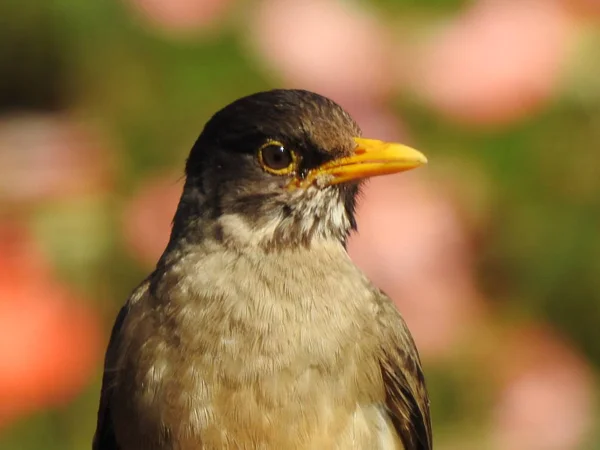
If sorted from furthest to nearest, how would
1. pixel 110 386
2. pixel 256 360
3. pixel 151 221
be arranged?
pixel 151 221 → pixel 110 386 → pixel 256 360

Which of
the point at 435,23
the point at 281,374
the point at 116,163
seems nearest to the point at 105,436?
the point at 281,374

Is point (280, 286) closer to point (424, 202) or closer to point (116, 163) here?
point (424, 202)

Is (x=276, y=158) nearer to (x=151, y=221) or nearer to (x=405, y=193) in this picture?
(x=151, y=221)

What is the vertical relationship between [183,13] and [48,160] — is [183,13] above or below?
above

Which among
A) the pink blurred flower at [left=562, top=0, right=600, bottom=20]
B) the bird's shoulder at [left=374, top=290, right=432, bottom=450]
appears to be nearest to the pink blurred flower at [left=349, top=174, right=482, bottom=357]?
the pink blurred flower at [left=562, top=0, right=600, bottom=20]

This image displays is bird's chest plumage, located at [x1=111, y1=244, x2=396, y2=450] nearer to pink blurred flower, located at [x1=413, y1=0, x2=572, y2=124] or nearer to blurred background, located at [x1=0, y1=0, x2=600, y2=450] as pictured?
blurred background, located at [x1=0, y1=0, x2=600, y2=450]

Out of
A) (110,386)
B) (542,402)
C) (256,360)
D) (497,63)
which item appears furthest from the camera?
(497,63)

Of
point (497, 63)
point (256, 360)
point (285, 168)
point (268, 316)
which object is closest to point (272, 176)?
point (285, 168)
